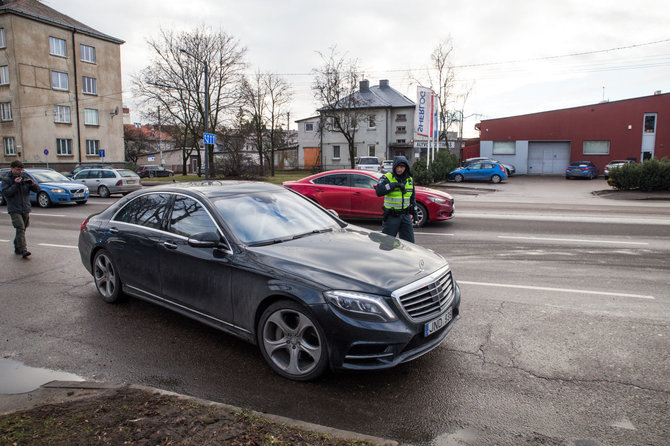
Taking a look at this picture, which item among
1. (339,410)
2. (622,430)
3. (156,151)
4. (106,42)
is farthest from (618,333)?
(156,151)

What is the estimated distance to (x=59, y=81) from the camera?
41.3 meters

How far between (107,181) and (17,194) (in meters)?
15.3

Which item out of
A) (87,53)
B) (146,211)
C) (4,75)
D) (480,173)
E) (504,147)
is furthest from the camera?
(504,147)

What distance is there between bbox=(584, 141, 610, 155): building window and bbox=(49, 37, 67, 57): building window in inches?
1943

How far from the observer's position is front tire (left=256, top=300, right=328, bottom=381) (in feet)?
11.3

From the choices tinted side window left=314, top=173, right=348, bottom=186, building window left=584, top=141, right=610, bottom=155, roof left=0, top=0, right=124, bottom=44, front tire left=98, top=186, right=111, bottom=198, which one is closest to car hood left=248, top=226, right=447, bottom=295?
tinted side window left=314, top=173, right=348, bottom=186

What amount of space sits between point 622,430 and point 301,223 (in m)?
3.13

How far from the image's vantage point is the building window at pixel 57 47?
133ft

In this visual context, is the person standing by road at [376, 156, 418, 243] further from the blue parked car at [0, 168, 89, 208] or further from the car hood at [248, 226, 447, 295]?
the blue parked car at [0, 168, 89, 208]

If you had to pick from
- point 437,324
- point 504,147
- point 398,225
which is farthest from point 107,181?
point 504,147


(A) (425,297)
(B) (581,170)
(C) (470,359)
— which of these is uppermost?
(B) (581,170)

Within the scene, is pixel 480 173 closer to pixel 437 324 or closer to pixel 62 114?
pixel 437 324

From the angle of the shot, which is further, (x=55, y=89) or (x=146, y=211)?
(x=55, y=89)

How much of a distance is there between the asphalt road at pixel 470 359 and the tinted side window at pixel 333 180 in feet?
18.0
